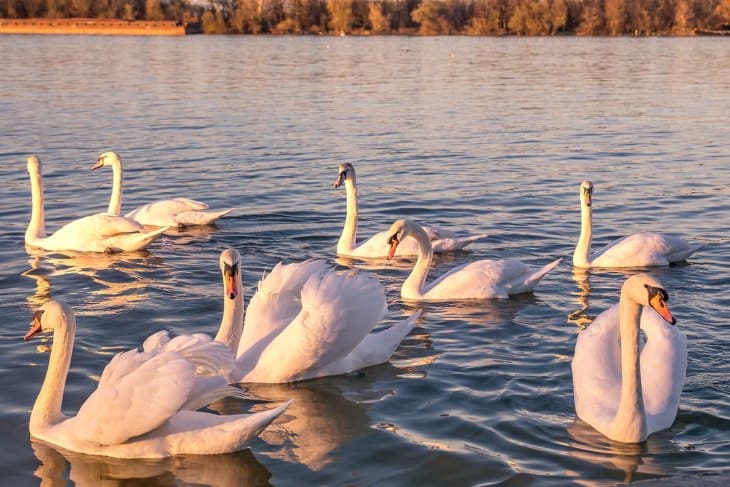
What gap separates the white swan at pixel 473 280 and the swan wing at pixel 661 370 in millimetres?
3112

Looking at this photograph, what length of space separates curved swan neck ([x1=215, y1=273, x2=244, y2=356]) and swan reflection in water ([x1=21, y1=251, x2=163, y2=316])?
223cm

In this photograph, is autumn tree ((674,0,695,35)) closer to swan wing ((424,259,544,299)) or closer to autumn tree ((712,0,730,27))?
autumn tree ((712,0,730,27))

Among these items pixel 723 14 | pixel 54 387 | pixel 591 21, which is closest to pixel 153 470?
pixel 54 387

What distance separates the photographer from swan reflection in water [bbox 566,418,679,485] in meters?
6.70

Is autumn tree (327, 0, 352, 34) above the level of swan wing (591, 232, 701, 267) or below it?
above

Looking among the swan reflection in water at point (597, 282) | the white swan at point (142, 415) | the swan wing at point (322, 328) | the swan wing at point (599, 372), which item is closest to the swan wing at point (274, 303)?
the swan wing at point (322, 328)

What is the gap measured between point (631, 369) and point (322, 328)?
7.62 ft

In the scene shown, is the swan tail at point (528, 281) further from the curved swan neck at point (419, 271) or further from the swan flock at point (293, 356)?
the curved swan neck at point (419, 271)

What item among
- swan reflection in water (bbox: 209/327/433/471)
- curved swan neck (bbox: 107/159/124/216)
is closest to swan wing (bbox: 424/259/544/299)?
swan reflection in water (bbox: 209/327/433/471)

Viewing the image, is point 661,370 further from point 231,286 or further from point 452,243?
point 452,243

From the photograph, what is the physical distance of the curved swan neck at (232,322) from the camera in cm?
866

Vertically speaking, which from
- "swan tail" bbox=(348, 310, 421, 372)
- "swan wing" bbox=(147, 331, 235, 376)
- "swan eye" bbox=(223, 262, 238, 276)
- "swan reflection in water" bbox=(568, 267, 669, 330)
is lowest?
"swan reflection in water" bbox=(568, 267, 669, 330)

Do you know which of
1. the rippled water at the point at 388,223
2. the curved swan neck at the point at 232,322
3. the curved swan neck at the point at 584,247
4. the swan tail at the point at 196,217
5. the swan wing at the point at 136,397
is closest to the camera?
the swan wing at the point at 136,397

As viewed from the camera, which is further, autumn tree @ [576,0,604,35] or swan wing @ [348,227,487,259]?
autumn tree @ [576,0,604,35]
